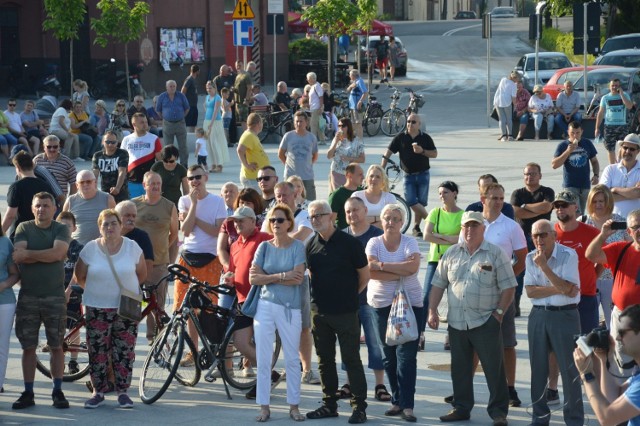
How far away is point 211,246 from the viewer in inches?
493

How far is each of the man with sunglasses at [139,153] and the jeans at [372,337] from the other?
18.5 feet

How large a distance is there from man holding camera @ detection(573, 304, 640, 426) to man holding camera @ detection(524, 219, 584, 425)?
9.95 feet

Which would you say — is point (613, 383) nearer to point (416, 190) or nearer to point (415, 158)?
point (415, 158)

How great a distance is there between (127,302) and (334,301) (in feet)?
5.75

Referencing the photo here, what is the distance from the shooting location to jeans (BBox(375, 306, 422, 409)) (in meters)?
10.4

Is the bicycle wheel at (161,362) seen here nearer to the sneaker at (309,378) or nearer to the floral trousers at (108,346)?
the floral trousers at (108,346)

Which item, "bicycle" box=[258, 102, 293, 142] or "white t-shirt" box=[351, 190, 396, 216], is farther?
"bicycle" box=[258, 102, 293, 142]

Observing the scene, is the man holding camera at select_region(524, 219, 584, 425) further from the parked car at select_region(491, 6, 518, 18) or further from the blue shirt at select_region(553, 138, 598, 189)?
the parked car at select_region(491, 6, 518, 18)

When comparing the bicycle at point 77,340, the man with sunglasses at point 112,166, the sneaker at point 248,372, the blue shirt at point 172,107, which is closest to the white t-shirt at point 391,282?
the sneaker at point 248,372

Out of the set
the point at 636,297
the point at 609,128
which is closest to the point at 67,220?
the point at 636,297

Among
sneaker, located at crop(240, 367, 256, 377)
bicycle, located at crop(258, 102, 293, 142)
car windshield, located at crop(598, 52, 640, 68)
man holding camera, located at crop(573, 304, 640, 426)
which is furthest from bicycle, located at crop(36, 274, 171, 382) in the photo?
car windshield, located at crop(598, 52, 640, 68)

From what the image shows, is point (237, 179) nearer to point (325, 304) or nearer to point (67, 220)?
point (67, 220)

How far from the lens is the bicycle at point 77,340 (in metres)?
11.7

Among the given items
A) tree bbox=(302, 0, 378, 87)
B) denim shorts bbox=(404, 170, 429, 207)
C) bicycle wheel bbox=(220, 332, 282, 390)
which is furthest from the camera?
tree bbox=(302, 0, 378, 87)
